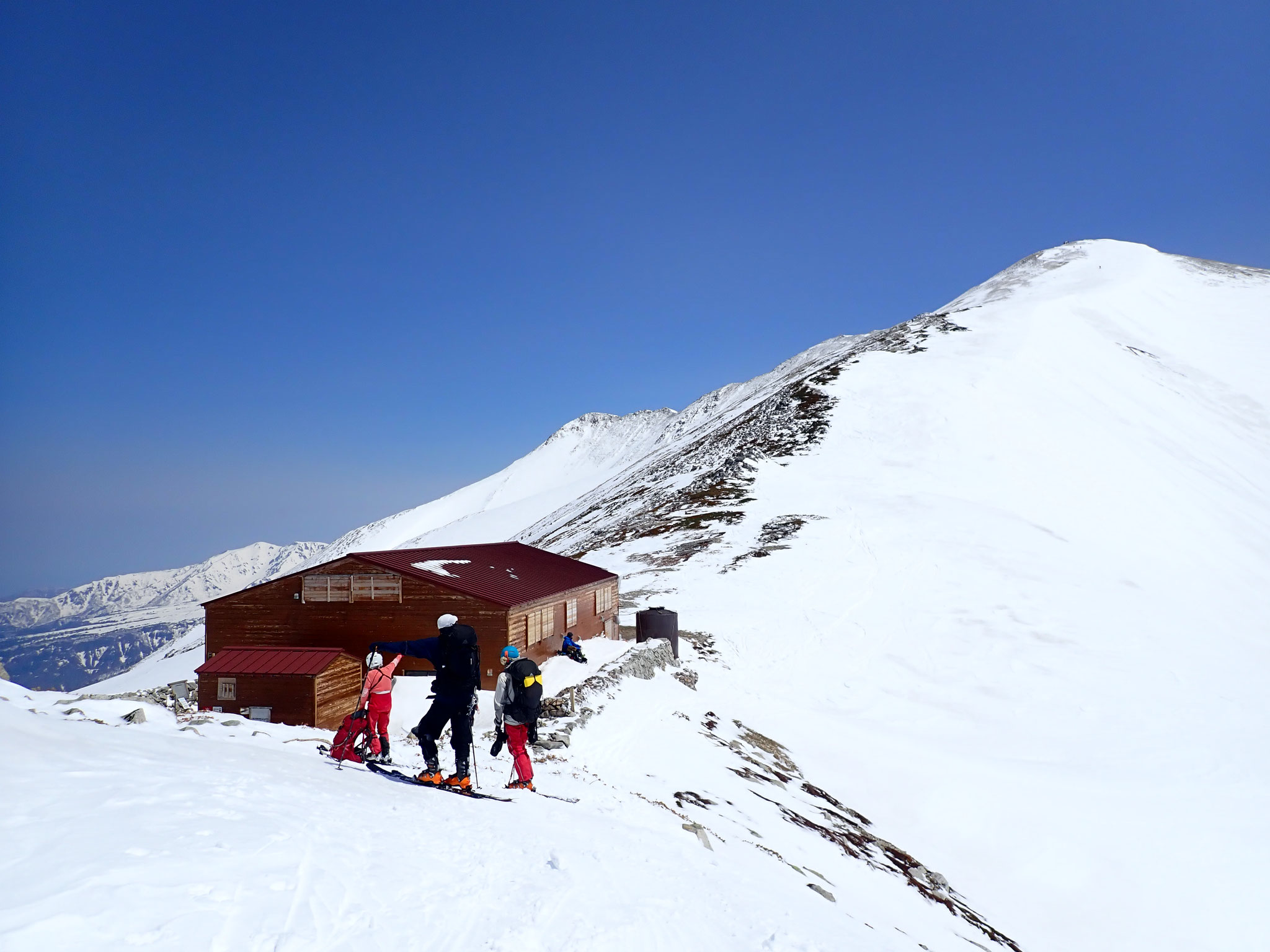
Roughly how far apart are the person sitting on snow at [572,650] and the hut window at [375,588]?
6160 millimetres

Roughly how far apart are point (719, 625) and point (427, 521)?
161150 millimetres

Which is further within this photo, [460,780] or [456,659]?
[456,659]

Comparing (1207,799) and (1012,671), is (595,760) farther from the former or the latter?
(1012,671)

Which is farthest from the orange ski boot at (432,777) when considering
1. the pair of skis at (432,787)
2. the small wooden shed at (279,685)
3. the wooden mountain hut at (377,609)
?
the small wooden shed at (279,685)

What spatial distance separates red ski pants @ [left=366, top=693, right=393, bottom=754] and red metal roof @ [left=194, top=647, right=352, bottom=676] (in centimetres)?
773

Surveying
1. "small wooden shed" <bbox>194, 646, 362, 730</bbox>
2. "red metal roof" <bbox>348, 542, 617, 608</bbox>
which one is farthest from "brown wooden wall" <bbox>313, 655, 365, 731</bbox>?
"red metal roof" <bbox>348, 542, 617, 608</bbox>

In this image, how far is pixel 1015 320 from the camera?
94188 millimetres

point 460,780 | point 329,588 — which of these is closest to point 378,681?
point 460,780

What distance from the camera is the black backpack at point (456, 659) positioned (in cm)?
1062

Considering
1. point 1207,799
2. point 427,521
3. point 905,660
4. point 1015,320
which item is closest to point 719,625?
point 905,660

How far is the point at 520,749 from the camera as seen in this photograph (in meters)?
11.1

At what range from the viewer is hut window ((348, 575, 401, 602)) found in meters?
20.5

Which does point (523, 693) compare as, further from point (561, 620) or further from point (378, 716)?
point (561, 620)

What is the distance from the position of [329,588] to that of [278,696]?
11.3 feet
